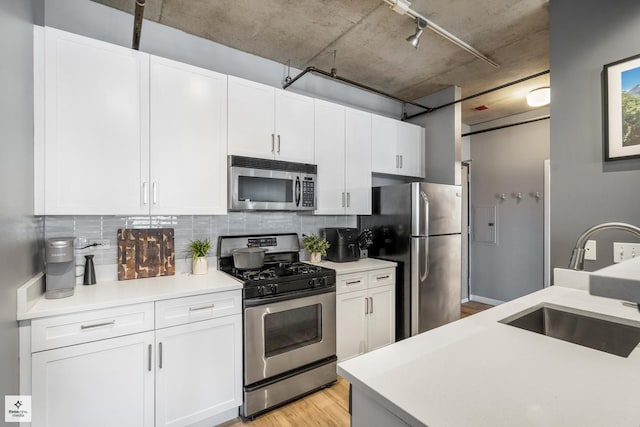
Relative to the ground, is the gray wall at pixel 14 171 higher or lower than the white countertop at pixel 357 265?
higher

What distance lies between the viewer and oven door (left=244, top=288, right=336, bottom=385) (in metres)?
1.96

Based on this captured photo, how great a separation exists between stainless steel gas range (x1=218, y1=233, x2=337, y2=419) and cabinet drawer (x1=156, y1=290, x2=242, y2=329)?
3.3 inches

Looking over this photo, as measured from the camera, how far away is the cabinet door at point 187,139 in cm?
196

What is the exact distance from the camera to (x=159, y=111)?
1963 millimetres


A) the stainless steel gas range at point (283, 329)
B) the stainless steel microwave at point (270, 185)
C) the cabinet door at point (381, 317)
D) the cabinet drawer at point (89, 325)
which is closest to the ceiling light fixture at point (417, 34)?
the stainless steel microwave at point (270, 185)

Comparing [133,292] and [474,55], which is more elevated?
[474,55]

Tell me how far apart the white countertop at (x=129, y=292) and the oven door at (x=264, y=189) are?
0.57 metres

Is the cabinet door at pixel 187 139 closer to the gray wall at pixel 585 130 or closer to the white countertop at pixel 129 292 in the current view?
the white countertop at pixel 129 292

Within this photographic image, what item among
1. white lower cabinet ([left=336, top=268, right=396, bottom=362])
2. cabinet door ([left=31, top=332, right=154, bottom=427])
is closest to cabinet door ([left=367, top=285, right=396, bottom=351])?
white lower cabinet ([left=336, top=268, right=396, bottom=362])

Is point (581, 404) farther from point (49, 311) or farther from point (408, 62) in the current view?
point (408, 62)

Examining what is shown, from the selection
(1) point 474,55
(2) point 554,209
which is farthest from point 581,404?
(1) point 474,55

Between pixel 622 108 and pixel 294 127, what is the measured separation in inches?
83.4

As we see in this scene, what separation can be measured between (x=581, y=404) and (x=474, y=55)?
9.43ft

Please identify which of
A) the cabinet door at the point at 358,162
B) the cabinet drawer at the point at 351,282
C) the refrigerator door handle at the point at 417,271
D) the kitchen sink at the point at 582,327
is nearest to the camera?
the kitchen sink at the point at 582,327
